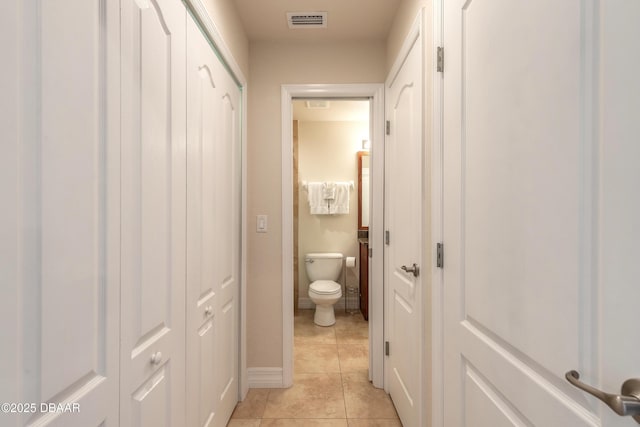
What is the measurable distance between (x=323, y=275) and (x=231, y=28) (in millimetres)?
2717

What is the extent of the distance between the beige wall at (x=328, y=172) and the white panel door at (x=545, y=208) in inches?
114

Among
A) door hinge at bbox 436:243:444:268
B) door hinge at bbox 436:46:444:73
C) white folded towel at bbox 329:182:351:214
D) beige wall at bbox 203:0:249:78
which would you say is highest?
beige wall at bbox 203:0:249:78

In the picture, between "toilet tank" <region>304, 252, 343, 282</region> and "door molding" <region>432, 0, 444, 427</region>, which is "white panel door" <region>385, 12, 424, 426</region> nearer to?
"door molding" <region>432, 0, 444, 427</region>

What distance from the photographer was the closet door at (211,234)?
1.27 metres

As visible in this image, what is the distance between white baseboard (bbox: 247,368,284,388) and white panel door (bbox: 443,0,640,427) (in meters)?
1.48

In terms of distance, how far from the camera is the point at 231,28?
1.80m

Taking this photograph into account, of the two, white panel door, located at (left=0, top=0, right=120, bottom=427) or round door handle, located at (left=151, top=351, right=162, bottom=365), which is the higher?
white panel door, located at (left=0, top=0, right=120, bottom=427)

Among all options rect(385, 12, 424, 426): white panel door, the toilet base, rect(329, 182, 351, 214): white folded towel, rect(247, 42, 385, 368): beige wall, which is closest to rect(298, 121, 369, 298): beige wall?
rect(329, 182, 351, 214): white folded towel

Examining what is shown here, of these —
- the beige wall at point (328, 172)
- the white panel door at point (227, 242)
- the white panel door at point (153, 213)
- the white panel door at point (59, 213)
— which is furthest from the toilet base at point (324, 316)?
the white panel door at point (59, 213)

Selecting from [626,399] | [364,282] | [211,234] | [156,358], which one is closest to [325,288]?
[364,282]

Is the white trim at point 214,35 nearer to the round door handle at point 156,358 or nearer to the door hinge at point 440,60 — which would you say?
the door hinge at point 440,60

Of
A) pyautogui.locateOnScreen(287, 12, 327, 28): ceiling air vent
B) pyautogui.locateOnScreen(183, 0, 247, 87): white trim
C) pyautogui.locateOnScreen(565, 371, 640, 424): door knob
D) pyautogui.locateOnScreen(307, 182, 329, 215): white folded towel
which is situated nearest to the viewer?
pyautogui.locateOnScreen(565, 371, 640, 424): door knob

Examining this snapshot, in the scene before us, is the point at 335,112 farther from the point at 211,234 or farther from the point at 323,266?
the point at 211,234

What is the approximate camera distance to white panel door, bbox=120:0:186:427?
83 centimetres
